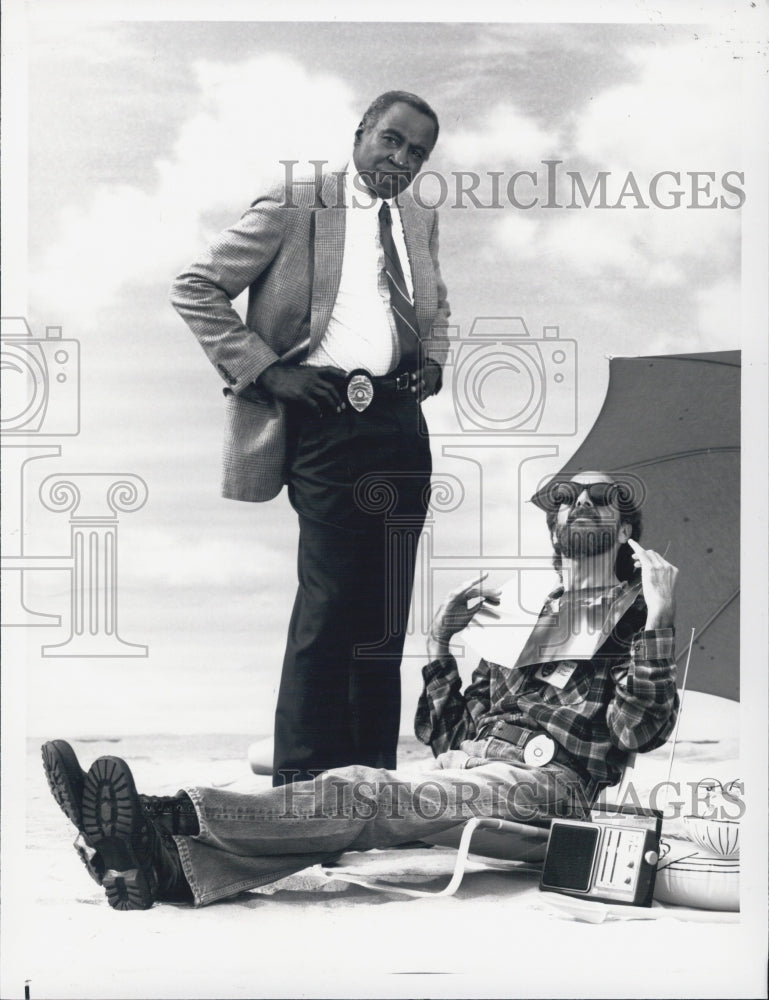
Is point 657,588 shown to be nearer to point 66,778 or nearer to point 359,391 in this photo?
point 359,391

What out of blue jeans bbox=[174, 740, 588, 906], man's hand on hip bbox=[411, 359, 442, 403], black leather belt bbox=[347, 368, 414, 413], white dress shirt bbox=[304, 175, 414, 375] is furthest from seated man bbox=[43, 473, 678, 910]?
white dress shirt bbox=[304, 175, 414, 375]

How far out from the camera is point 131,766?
14.5 ft

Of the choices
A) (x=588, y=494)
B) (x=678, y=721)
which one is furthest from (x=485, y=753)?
(x=588, y=494)

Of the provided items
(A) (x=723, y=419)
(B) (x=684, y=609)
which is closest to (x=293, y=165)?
(A) (x=723, y=419)

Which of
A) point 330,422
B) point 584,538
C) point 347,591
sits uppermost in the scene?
point 330,422

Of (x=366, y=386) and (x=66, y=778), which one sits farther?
(x=366, y=386)

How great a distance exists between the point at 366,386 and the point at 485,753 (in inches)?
48.6

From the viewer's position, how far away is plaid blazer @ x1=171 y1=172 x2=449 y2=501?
4.47 meters

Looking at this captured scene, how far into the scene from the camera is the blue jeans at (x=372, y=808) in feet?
13.8

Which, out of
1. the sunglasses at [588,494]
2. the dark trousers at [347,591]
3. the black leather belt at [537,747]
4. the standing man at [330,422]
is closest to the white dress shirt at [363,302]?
the standing man at [330,422]

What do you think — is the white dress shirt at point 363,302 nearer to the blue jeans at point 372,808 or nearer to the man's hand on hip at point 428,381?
the man's hand on hip at point 428,381

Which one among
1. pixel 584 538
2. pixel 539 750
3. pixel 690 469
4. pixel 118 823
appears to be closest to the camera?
pixel 118 823

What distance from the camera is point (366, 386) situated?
4.48 metres

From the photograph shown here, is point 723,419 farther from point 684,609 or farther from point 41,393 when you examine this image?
point 41,393
